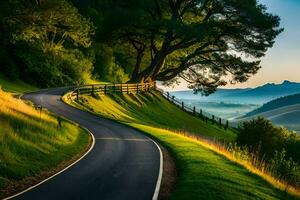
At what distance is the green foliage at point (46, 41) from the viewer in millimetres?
43000

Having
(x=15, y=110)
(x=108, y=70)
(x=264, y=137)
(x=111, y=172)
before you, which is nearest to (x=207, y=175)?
(x=111, y=172)

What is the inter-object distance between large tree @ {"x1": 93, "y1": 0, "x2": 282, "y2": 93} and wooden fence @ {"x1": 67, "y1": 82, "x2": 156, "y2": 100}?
3098mm

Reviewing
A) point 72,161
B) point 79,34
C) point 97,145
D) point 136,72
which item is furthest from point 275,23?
point 72,161

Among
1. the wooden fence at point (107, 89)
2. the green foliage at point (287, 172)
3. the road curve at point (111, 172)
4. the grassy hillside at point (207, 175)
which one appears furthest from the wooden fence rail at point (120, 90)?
the green foliage at point (287, 172)

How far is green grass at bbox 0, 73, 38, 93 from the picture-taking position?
197ft

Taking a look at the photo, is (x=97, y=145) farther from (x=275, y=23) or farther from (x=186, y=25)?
(x=275, y=23)

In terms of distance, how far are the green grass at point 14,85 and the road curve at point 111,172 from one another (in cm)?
2295

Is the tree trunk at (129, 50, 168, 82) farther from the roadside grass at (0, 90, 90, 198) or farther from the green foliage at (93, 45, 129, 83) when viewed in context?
the roadside grass at (0, 90, 90, 198)

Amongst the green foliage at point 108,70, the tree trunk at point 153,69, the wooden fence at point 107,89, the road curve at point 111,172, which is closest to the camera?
the road curve at point 111,172

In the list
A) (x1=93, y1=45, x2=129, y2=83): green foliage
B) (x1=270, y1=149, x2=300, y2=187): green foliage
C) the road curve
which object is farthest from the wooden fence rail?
(x1=270, y1=149, x2=300, y2=187): green foliage

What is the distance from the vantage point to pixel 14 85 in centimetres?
6394

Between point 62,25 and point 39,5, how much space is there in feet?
14.8

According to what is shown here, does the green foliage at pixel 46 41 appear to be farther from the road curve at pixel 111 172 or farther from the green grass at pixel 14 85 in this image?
the road curve at pixel 111 172

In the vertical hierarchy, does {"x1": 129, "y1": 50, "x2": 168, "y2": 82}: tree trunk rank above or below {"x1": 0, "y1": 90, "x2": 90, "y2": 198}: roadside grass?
above
